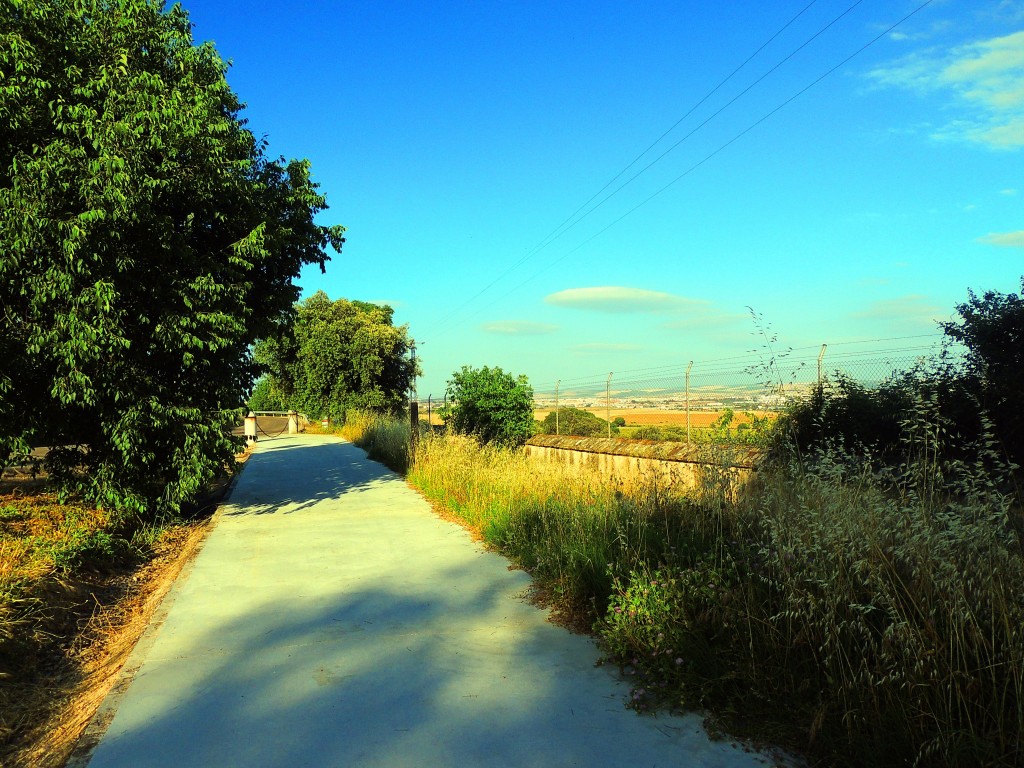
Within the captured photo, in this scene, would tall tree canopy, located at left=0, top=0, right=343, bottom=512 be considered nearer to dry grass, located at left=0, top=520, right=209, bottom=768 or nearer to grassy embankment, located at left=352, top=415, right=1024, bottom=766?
dry grass, located at left=0, top=520, right=209, bottom=768

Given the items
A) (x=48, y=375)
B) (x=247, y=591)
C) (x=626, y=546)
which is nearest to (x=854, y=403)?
(x=626, y=546)

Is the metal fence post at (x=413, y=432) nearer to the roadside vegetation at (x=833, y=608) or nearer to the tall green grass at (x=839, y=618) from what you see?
the roadside vegetation at (x=833, y=608)

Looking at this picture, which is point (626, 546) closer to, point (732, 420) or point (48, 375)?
point (732, 420)

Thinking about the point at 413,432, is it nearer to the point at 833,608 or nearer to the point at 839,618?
the point at 839,618

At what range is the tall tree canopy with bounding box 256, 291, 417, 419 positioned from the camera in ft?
121

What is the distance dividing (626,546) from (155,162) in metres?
6.80

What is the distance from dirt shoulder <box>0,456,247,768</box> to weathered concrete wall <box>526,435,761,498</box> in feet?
13.9

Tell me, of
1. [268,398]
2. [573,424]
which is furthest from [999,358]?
[268,398]

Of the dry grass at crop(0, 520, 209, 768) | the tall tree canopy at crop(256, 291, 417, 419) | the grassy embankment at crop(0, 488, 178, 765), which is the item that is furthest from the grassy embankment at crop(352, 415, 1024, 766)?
the tall tree canopy at crop(256, 291, 417, 419)

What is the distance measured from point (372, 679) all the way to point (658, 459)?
25.5 feet

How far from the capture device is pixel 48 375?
25.6 feet

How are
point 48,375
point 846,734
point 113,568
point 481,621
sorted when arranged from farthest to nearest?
point 48,375 → point 113,568 → point 481,621 → point 846,734

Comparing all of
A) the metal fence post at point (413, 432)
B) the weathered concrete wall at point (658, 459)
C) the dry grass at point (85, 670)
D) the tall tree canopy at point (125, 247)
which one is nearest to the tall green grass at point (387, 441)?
the metal fence post at point (413, 432)

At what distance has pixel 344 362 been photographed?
37438 millimetres
